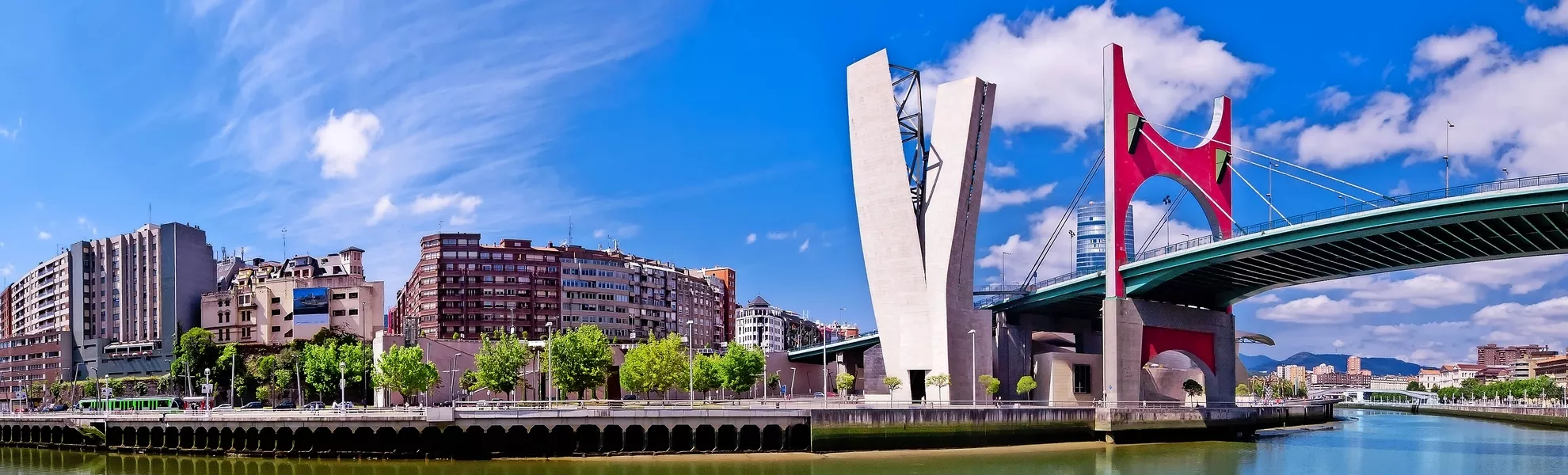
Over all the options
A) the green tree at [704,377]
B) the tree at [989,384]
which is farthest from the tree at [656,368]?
the tree at [989,384]

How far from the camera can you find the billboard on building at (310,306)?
106 meters

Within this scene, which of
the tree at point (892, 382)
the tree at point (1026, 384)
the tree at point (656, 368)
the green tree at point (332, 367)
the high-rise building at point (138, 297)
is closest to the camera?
the tree at point (892, 382)

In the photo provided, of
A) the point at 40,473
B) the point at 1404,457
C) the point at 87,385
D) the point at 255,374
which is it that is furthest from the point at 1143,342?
the point at 87,385

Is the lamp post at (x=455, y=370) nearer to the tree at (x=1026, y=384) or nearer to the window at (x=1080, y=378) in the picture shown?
the tree at (x=1026, y=384)

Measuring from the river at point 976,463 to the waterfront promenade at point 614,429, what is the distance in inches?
34.1

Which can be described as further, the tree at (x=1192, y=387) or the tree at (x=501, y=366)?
the tree at (x=1192, y=387)

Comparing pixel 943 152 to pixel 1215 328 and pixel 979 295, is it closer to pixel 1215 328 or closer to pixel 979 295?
pixel 979 295

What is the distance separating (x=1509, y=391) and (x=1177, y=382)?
305 ft

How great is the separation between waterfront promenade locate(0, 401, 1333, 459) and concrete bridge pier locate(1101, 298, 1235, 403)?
6.15 meters

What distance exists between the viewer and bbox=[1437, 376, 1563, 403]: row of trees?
133375 millimetres

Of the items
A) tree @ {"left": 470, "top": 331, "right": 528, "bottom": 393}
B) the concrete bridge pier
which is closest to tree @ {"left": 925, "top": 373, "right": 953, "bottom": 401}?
the concrete bridge pier

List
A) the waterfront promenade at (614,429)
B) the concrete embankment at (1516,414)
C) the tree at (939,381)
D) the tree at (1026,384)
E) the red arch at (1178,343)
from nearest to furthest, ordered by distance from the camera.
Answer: the waterfront promenade at (614,429), the tree at (939,381), the red arch at (1178,343), the tree at (1026,384), the concrete embankment at (1516,414)

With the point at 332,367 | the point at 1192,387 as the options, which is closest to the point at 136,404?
the point at 332,367

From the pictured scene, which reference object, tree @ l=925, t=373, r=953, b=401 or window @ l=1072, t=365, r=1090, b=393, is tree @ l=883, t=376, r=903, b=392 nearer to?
tree @ l=925, t=373, r=953, b=401
